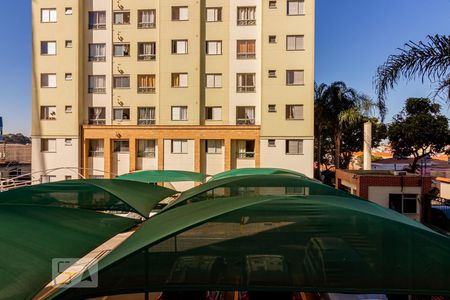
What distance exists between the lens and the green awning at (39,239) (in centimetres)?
310

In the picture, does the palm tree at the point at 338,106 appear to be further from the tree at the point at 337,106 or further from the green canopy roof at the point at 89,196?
the green canopy roof at the point at 89,196

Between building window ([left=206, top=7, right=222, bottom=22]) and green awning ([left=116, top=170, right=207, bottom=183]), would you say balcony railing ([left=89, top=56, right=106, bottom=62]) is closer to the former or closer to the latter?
building window ([left=206, top=7, right=222, bottom=22])

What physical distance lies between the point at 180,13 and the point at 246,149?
1280cm

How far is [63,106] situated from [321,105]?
74.3 feet

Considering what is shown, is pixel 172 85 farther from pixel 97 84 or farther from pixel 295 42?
pixel 295 42

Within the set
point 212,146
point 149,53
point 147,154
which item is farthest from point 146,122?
point 212,146

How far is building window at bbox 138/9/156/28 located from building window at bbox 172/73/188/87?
4817mm

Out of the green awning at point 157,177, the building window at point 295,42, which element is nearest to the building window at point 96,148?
the green awning at point 157,177

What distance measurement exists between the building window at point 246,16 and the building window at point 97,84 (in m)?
12.7

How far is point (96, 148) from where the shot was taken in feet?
95.1

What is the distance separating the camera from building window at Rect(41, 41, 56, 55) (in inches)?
1121

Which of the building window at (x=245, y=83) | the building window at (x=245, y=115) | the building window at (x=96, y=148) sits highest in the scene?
the building window at (x=245, y=83)

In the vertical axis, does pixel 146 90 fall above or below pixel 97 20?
below

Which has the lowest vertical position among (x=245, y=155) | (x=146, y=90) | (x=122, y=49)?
(x=245, y=155)
